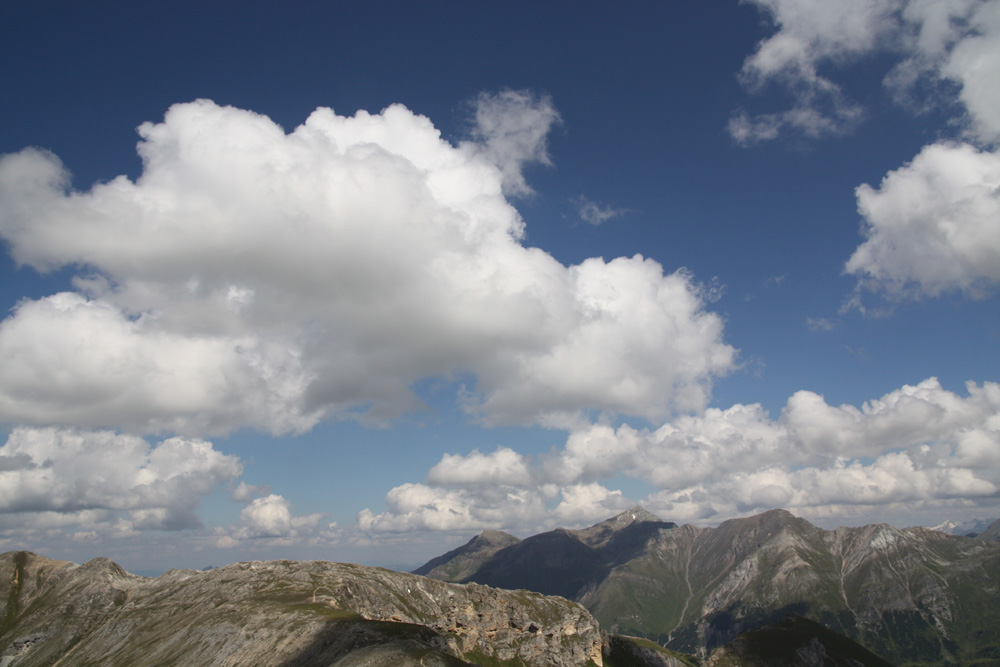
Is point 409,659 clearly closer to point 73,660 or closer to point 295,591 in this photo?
point 295,591

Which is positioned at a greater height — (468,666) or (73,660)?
(468,666)

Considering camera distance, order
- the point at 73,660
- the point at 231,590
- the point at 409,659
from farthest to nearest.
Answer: the point at 231,590, the point at 73,660, the point at 409,659

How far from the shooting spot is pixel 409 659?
3647 inches

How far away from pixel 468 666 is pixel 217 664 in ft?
259

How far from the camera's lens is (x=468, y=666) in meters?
95.4

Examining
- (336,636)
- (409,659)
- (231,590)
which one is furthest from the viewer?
(231,590)

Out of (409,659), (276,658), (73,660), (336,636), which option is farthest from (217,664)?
(73,660)

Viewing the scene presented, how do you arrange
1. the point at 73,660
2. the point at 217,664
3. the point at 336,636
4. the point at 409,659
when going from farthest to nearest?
the point at 73,660 → the point at 217,664 → the point at 336,636 → the point at 409,659

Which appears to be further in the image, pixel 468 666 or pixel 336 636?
pixel 336 636

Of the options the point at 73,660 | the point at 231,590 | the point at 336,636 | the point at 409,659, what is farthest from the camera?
the point at 231,590

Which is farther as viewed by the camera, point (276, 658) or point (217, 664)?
point (217, 664)

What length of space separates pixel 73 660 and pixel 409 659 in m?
166

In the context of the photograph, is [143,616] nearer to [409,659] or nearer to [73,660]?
[73,660]

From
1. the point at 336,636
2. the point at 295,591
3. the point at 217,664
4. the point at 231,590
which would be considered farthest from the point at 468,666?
the point at 231,590
